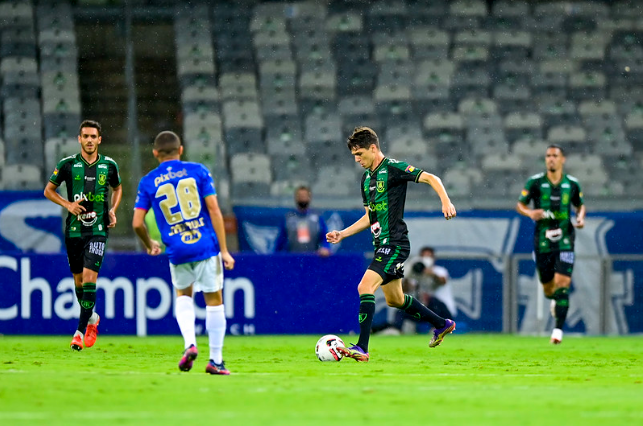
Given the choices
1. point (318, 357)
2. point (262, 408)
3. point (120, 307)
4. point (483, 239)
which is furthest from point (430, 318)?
point (483, 239)

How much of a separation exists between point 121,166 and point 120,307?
16.2 ft

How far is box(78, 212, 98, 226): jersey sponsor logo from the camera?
1198 centimetres

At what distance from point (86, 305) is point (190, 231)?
387 cm

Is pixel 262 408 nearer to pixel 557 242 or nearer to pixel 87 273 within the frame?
pixel 87 273

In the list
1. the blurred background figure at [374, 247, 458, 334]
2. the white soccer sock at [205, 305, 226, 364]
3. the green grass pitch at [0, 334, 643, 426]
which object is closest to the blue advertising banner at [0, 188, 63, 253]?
the green grass pitch at [0, 334, 643, 426]

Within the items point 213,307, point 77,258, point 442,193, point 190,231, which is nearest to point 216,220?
point 190,231

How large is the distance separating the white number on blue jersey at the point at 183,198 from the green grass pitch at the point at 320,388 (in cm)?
121

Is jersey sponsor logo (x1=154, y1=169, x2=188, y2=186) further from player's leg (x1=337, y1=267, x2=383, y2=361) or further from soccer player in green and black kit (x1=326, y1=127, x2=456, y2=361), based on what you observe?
player's leg (x1=337, y1=267, x2=383, y2=361)

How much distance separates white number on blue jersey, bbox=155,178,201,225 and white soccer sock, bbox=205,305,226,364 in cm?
73

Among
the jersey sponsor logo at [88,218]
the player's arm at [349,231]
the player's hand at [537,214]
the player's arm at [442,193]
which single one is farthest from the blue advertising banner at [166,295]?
the player's arm at [442,193]

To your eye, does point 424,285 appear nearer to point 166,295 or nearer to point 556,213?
point 556,213

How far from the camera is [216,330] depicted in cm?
827

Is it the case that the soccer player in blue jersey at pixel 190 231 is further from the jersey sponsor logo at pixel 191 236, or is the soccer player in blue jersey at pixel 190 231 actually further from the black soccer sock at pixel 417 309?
the black soccer sock at pixel 417 309

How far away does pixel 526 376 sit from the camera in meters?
8.84
